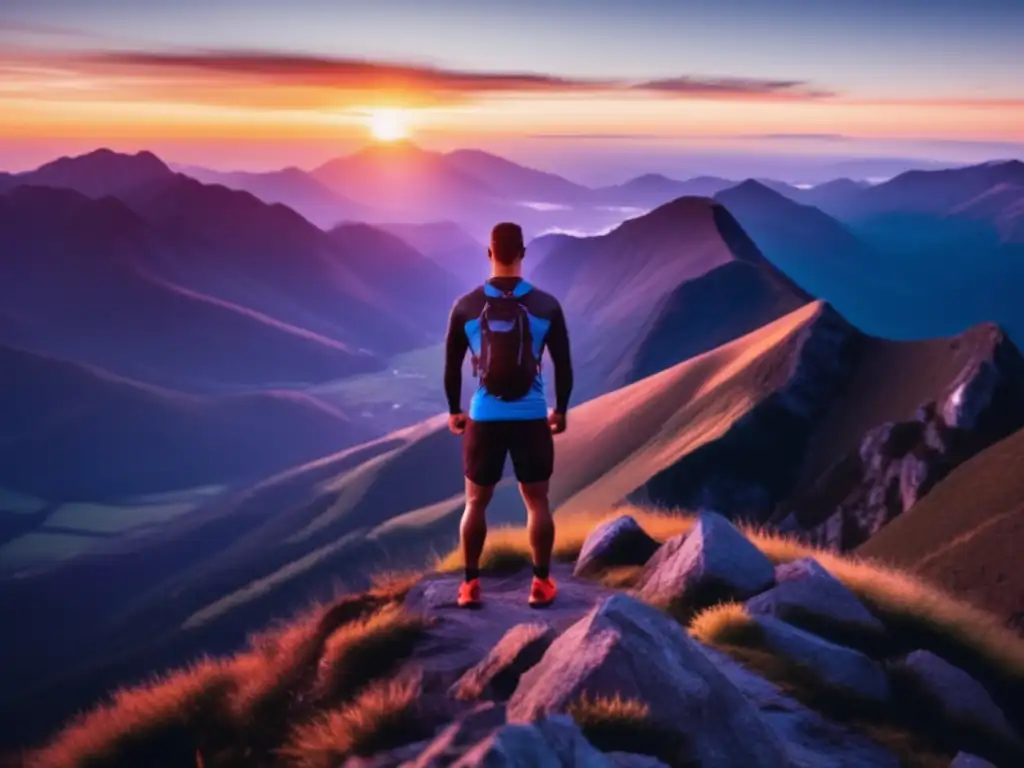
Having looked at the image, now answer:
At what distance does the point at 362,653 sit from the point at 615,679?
3.32 meters

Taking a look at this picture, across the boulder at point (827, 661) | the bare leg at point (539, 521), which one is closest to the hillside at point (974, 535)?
the boulder at point (827, 661)

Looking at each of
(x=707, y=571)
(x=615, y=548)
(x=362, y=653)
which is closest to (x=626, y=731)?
(x=362, y=653)

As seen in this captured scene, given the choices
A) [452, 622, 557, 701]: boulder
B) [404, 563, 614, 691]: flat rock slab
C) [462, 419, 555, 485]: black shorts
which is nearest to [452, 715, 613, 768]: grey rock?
[452, 622, 557, 701]: boulder

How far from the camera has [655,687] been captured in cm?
830

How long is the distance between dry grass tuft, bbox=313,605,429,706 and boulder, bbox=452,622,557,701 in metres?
1.22

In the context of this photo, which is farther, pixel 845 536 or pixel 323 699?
pixel 845 536

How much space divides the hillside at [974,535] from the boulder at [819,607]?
27860 mm

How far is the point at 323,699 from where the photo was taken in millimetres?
9859

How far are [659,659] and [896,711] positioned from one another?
329cm

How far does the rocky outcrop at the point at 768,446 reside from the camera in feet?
327

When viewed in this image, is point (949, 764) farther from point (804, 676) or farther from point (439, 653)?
point (439, 653)

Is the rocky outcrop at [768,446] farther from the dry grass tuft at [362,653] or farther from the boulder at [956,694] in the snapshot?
the dry grass tuft at [362,653]

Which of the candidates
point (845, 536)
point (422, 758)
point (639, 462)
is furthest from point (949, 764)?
point (639, 462)

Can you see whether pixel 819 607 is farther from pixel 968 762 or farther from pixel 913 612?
pixel 968 762
